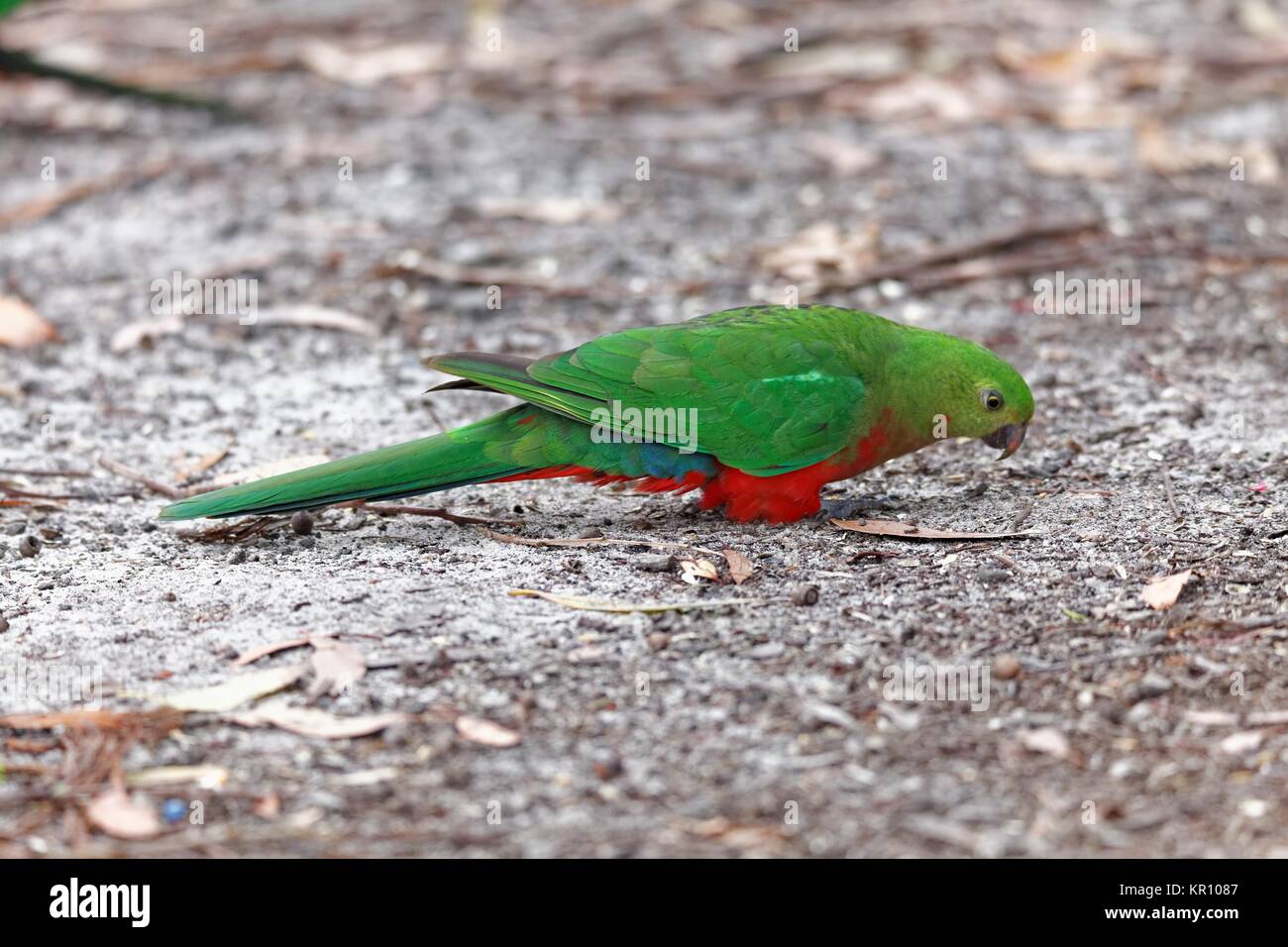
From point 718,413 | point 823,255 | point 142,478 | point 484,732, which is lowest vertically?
point 484,732

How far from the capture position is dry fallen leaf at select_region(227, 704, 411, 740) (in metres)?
3.45

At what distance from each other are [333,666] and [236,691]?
0.24 meters

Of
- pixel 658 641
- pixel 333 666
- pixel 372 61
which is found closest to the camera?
pixel 333 666

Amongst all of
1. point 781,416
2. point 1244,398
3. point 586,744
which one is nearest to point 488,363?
point 781,416

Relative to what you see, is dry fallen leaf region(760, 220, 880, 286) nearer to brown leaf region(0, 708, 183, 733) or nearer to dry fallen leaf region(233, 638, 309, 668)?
dry fallen leaf region(233, 638, 309, 668)

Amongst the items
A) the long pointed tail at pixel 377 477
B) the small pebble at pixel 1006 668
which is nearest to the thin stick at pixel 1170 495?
the small pebble at pixel 1006 668

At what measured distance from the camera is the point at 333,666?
368 cm

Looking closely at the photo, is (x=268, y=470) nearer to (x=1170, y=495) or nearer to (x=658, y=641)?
(x=658, y=641)

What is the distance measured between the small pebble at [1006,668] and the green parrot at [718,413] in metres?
1.11

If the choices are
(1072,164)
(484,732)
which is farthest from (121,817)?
(1072,164)

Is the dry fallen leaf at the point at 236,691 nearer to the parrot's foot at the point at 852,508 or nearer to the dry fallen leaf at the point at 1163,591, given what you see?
the parrot's foot at the point at 852,508

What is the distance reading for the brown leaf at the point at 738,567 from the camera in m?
4.22

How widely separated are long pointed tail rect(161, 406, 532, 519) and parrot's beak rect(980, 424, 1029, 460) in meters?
1.53
